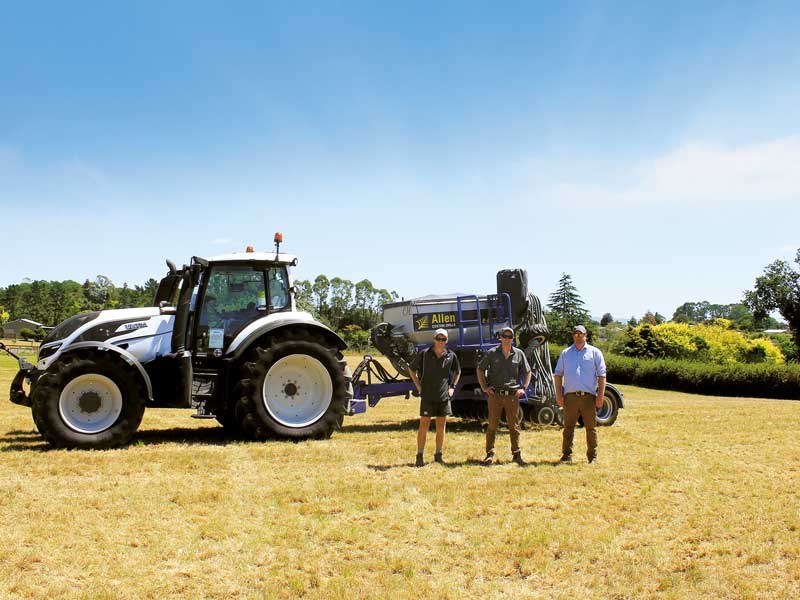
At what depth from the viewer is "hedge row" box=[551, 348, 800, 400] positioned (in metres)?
35.3

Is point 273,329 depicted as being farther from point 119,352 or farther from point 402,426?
point 402,426

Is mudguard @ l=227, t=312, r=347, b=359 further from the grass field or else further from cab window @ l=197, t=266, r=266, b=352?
the grass field

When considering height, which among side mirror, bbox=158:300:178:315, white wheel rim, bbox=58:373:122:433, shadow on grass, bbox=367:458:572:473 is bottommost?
shadow on grass, bbox=367:458:572:473

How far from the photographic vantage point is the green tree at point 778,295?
233 ft

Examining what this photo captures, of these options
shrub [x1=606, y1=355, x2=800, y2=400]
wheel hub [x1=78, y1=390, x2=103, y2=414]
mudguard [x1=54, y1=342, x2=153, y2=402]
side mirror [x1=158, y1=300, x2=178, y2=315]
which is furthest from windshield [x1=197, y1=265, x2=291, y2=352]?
shrub [x1=606, y1=355, x2=800, y2=400]

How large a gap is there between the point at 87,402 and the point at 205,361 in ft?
5.57

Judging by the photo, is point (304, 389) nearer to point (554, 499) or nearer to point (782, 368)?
point (554, 499)

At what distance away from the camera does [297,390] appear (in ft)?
34.6

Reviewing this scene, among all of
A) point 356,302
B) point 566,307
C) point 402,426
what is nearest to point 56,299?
point 356,302

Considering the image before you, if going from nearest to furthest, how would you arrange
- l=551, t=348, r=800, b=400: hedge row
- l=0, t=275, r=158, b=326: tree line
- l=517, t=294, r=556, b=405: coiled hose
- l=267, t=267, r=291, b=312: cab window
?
l=267, t=267, r=291, b=312: cab window, l=517, t=294, r=556, b=405: coiled hose, l=551, t=348, r=800, b=400: hedge row, l=0, t=275, r=158, b=326: tree line

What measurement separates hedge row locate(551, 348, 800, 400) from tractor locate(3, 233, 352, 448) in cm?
3090

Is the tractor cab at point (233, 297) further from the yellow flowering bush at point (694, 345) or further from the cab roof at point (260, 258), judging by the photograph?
the yellow flowering bush at point (694, 345)

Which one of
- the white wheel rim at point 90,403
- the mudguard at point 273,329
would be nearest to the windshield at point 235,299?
the mudguard at point 273,329

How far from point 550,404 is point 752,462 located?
3475 mm
